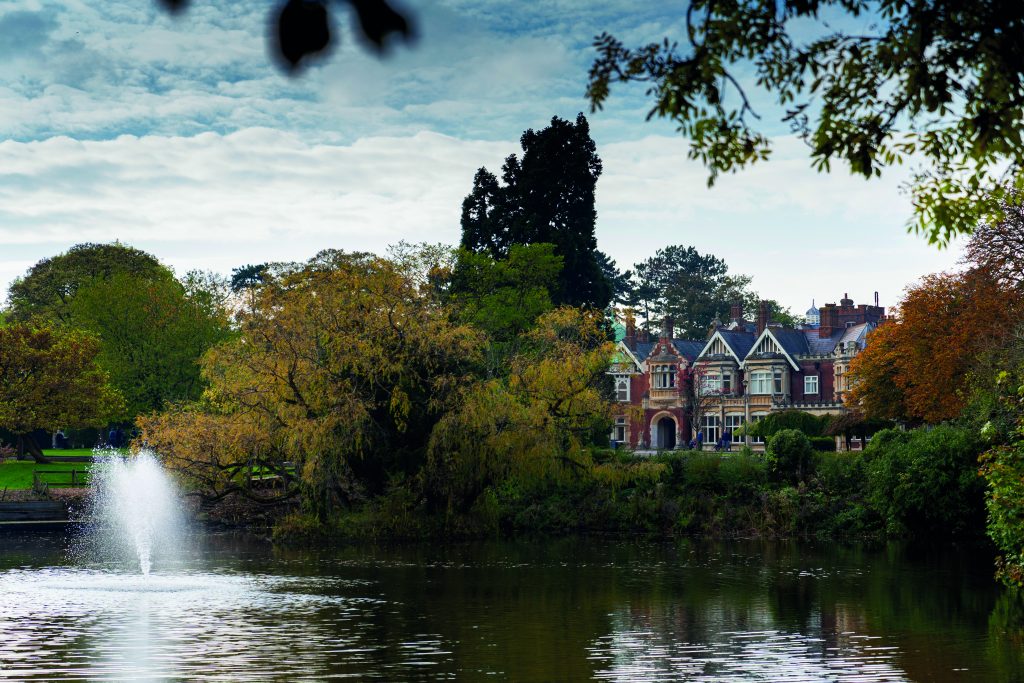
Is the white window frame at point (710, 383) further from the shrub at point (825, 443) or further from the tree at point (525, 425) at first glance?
the tree at point (525, 425)

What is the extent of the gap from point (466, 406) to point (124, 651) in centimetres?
2029

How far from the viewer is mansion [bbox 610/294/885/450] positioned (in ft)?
270

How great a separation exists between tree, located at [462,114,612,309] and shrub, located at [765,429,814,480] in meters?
19.8

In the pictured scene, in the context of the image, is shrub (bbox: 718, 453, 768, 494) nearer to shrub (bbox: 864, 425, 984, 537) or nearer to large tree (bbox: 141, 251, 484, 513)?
shrub (bbox: 864, 425, 984, 537)

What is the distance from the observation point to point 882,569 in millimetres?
32094

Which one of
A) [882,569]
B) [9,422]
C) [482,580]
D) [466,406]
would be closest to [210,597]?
[482,580]

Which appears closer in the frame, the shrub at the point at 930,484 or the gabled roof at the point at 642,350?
the shrub at the point at 930,484

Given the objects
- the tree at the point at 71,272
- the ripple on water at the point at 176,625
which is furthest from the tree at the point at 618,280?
the ripple on water at the point at 176,625

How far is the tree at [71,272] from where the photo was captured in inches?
2950

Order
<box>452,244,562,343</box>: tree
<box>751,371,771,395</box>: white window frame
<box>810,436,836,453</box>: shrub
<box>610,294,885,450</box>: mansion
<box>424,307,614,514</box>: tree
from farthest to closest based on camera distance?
<box>751,371,771,395</box>: white window frame, <box>610,294,885,450</box>: mansion, <box>810,436,836,453</box>: shrub, <box>452,244,562,343</box>: tree, <box>424,307,614,514</box>: tree

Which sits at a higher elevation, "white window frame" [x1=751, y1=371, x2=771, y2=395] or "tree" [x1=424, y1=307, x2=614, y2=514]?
"white window frame" [x1=751, y1=371, x2=771, y2=395]

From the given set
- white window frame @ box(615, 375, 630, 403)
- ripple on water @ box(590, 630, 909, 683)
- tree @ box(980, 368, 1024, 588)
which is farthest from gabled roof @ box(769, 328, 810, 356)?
ripple on water @ box(590, 630, 909, 683)

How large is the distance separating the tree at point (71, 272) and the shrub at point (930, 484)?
49032 millimetres

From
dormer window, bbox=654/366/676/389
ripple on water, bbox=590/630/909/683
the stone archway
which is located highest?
dormer window, bbox=654/366/676/389
